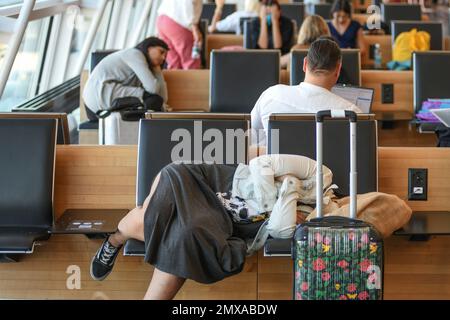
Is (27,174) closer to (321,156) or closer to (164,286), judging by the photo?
(164,286)

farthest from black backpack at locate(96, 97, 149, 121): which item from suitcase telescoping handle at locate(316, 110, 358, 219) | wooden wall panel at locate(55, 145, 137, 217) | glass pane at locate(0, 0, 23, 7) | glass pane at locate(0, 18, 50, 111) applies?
suitcase telescoping handle at locate(316, 110, 358, 219)

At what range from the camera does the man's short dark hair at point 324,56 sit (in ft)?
13.6

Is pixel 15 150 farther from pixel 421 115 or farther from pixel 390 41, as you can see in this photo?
pixel 390 41

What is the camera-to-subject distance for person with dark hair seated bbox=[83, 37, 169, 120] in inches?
239

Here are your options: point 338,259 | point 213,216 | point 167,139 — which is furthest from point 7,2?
point 338,259

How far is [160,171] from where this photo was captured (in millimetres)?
3662

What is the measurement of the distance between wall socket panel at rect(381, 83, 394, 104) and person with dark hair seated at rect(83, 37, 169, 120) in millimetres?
1450

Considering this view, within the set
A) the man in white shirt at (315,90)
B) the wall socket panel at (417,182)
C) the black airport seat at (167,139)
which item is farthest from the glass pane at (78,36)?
the wall socket panel at (417,182)

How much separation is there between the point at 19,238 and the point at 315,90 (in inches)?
57.6

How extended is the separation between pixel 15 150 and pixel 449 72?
3254 millimetres

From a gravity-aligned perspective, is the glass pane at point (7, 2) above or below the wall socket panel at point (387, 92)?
above

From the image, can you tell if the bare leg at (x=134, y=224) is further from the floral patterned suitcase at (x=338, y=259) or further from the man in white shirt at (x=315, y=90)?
the man in white shirt at (x=315, y=90)

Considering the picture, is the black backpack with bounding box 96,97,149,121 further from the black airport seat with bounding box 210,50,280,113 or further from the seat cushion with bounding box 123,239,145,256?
the seat cushion with bounding box 123,239,145,256

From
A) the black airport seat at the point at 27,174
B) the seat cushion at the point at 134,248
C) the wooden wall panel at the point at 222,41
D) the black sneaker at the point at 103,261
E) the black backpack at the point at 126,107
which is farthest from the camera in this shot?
the wooden wall panel at the point at 222,41
